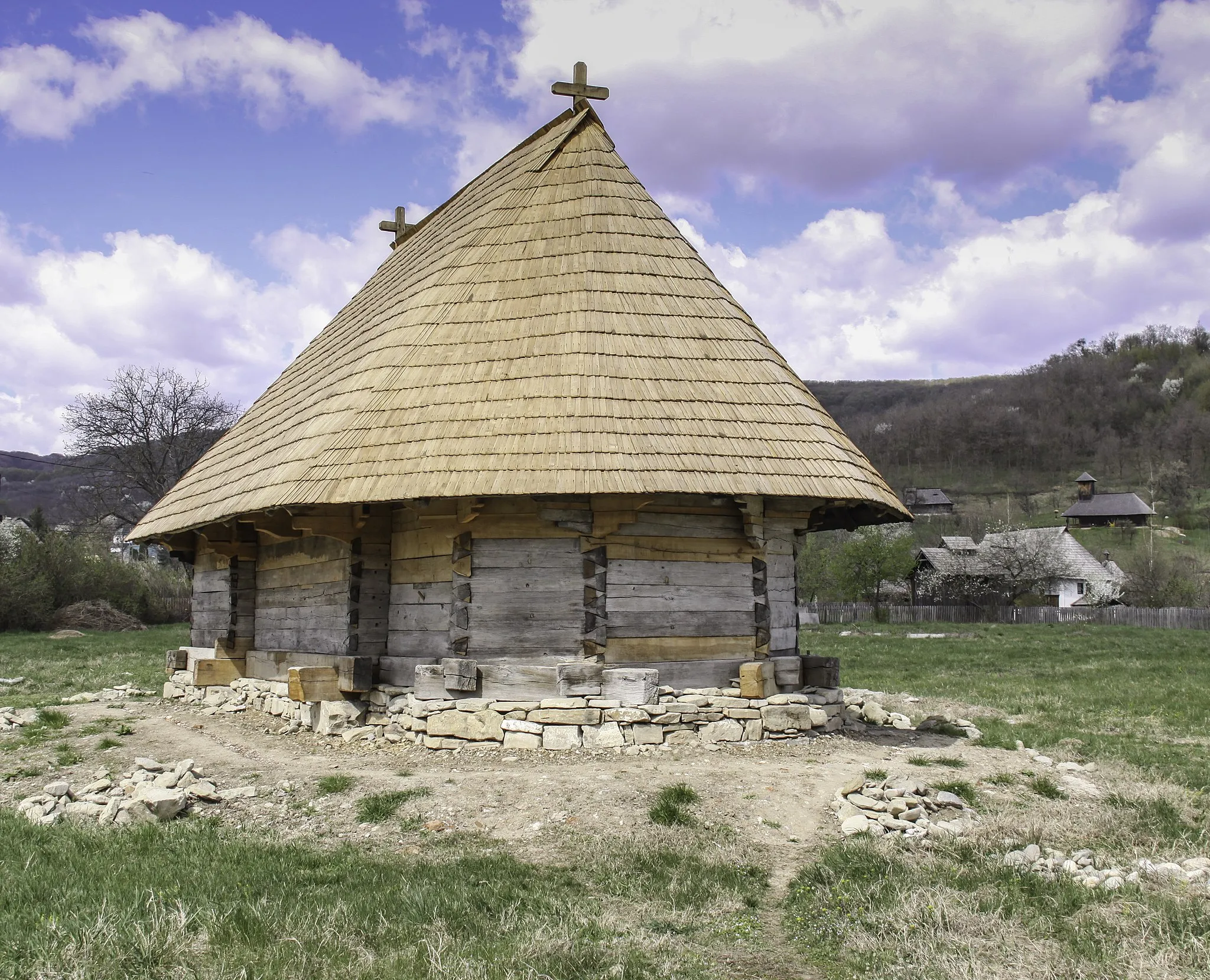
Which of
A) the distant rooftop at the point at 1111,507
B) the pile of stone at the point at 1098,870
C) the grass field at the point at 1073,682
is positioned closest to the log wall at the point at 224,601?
the grass field at the point at 1073,682

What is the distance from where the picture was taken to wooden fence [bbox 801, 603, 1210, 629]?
3356 centimetres

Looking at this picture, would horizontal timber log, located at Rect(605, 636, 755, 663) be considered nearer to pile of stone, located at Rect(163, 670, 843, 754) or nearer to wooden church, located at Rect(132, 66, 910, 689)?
wooden church, located at Rect(132, 66, 910, 689)

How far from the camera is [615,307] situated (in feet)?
30.8

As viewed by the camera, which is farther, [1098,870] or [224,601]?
[224,601]

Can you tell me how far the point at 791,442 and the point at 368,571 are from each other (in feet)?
14.0

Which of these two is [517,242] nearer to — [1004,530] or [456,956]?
[456,956]

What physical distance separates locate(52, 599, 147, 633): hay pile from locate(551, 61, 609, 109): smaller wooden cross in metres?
22.0

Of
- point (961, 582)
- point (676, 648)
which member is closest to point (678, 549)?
point (676, 648)

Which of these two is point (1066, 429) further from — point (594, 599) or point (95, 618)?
point (594, 599)

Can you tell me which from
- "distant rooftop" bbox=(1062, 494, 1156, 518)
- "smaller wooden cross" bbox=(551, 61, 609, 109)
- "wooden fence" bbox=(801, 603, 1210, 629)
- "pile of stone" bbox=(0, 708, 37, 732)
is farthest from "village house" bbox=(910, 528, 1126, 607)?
"pile of stone" bbox=(0, 708, 37, 732)

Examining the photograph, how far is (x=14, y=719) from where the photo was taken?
9.98 m

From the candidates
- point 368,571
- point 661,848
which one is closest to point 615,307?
point 368,571

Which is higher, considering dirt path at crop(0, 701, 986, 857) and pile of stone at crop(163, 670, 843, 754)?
pile of stone at crop(163, 670, 843, 754)

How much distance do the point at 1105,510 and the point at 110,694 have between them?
7044cm
